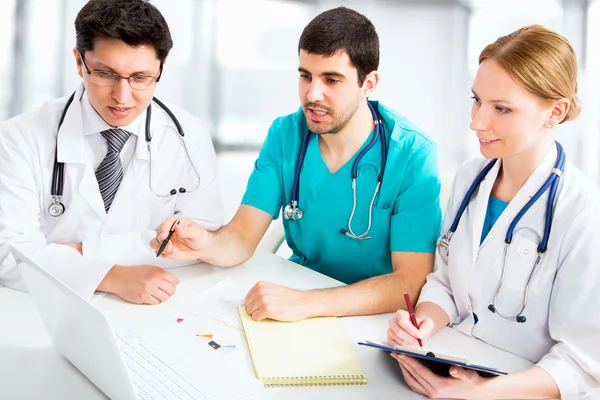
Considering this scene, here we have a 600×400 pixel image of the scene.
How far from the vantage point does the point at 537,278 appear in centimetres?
124

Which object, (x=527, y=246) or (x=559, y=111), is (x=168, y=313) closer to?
(x=527, y=246)

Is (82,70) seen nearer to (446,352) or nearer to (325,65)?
(325,65)

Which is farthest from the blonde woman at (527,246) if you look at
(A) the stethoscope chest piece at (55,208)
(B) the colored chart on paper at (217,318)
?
(A) the stethoscope chest piece at (55,208)

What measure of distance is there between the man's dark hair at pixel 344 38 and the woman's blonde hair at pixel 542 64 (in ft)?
1.59

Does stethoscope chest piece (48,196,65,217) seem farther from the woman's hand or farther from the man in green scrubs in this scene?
the woman's hand

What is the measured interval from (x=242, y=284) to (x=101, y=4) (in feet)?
2.59

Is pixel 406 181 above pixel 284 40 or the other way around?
the other way around

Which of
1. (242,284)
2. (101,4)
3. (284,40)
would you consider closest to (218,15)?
(284,40)

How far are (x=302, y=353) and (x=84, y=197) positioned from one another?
30.2 inches

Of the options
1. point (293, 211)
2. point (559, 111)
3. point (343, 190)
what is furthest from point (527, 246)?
point (293, 211)

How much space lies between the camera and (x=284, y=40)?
4352mm

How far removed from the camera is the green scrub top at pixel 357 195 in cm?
165

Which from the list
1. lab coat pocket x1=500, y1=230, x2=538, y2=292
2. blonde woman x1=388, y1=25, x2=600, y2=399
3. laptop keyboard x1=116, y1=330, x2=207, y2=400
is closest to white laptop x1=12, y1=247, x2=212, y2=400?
laptop keyboard x1=116, y1=330, x2=207, y2=400

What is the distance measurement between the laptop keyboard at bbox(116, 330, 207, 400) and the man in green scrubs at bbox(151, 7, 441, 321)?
1.18ft
